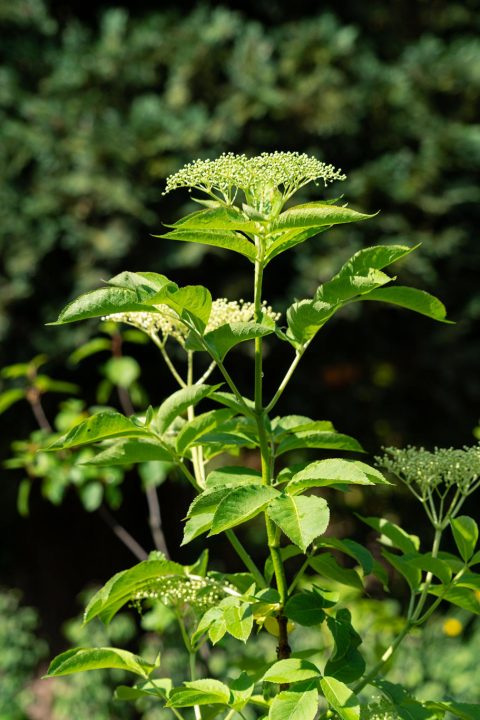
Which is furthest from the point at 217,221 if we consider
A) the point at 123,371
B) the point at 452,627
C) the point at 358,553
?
the point at 452,627

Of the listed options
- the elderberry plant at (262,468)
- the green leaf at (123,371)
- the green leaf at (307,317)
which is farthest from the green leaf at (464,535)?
the green leaf at (123,371)

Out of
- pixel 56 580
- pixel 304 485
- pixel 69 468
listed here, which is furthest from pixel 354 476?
pixel 56 580

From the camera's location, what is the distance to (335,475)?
1.03m

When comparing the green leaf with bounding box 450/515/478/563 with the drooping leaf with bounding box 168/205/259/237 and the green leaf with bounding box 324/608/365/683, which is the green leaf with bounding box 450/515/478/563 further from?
the drooping leaf with bounding box 168/205/259/237

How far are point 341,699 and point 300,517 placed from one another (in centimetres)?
27

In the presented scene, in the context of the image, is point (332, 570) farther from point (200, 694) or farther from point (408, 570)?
point (200, 694)

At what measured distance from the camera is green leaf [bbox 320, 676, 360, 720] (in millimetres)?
1057

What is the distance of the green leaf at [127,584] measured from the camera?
49.5 inches

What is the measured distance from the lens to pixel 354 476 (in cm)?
99

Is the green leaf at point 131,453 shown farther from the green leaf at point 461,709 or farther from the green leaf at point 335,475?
the green leaf at point 461,709

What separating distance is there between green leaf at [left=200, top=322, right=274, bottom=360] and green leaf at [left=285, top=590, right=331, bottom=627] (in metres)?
0.39

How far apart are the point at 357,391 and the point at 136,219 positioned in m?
1.97

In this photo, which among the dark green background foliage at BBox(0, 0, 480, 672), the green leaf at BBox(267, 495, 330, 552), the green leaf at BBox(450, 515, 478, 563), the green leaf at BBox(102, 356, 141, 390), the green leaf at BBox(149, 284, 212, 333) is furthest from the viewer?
the dark green background foliage at BBox(0, 0, 480, 672)

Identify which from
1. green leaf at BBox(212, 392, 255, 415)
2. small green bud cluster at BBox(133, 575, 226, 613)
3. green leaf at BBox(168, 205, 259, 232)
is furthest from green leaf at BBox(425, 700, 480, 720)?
green leaf at BBox(168, 205, 259, 232)
